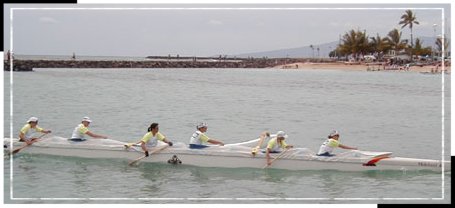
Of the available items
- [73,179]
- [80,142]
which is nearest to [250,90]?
[80,142]

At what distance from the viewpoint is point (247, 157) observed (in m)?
12.7

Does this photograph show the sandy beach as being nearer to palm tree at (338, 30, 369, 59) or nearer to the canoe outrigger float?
palm tree at (338, 30, 369, 59)

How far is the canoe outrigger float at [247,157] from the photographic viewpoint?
492 inches

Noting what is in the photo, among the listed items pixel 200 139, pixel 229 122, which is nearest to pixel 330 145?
pixel 200 139

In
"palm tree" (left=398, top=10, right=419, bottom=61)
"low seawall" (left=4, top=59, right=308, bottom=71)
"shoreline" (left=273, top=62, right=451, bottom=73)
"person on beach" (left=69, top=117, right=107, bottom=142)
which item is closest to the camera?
"palm tree" (left=398, top=10, right=419, bottom=61)

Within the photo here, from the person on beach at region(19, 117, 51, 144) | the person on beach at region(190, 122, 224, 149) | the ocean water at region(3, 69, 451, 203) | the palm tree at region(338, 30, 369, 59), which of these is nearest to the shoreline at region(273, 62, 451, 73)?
the ocean water at region(3, 69, 451, 203)

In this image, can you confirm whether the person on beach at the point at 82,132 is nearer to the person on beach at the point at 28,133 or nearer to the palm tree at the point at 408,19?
the person on beach at the point at 28,133

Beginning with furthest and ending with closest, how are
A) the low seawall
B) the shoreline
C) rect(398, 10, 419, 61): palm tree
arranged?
1. the shoreline
2. the low seawall
3. rect(398, 10, 419, 61): palm tree

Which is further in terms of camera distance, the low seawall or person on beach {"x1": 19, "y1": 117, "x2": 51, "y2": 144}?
the low seawall

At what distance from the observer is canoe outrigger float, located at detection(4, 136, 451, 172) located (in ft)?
41.0

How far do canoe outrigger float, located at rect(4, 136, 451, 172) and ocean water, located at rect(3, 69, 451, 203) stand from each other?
0.16 metres

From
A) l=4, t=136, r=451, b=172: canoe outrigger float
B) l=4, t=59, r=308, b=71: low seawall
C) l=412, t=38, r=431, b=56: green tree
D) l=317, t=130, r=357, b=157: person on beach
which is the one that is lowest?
l=4, t=136, r=451, b=172: canoe outrigger float

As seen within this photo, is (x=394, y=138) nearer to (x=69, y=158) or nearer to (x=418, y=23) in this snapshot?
(x=418, y=23)

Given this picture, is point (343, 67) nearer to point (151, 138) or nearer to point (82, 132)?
point (151, 138)
